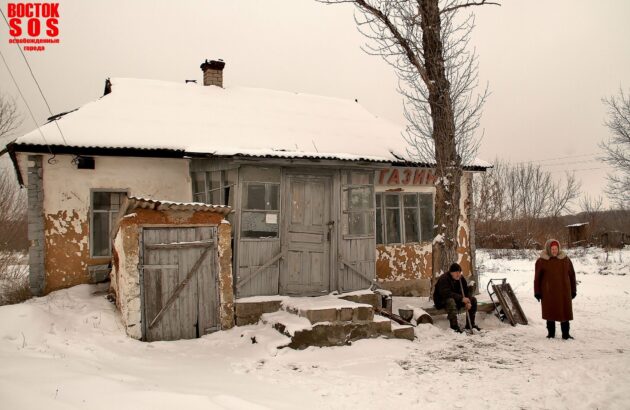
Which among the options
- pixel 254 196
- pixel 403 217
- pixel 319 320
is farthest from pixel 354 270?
pixel 403 217

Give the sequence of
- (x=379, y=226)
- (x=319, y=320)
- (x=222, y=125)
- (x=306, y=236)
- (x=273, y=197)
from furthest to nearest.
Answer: (x=379, y=226), (x=222, y=125), (x=306, y=236), (x=273, y=197), (x=319, y=320)

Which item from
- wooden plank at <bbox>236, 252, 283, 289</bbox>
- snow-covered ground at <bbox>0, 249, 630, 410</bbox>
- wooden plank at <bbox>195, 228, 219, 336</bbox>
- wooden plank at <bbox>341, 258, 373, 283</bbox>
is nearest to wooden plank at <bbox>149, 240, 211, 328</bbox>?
wooden plank at <bbox>195, 228, 219, 336</bbox>

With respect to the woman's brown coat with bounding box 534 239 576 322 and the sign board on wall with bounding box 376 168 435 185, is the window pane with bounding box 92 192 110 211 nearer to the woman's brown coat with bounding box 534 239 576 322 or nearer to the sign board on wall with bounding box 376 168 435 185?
the sign board on wall with bounding box 376 168 435 185

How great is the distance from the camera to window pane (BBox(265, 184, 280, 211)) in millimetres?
8906

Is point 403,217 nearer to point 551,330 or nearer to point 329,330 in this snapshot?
point 551,330

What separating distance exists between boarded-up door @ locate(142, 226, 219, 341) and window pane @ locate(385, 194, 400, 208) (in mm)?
5221

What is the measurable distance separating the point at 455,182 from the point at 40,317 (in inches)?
315

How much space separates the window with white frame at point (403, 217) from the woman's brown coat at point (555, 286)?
160 inches

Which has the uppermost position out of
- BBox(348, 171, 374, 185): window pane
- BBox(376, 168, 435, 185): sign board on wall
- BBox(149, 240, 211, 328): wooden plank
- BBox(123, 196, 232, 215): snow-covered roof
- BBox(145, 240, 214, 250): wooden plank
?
BBox(376, 168, 435, 185): sign board on wall

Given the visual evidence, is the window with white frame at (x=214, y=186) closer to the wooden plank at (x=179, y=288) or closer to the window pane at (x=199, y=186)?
the window pane at (x=199, y=186)

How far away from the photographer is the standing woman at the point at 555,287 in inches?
301

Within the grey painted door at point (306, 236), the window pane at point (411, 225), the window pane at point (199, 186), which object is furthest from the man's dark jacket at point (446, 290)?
the window pane at point (199, 186)

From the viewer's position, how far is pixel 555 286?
25.5 feet

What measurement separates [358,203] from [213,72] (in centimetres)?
657
